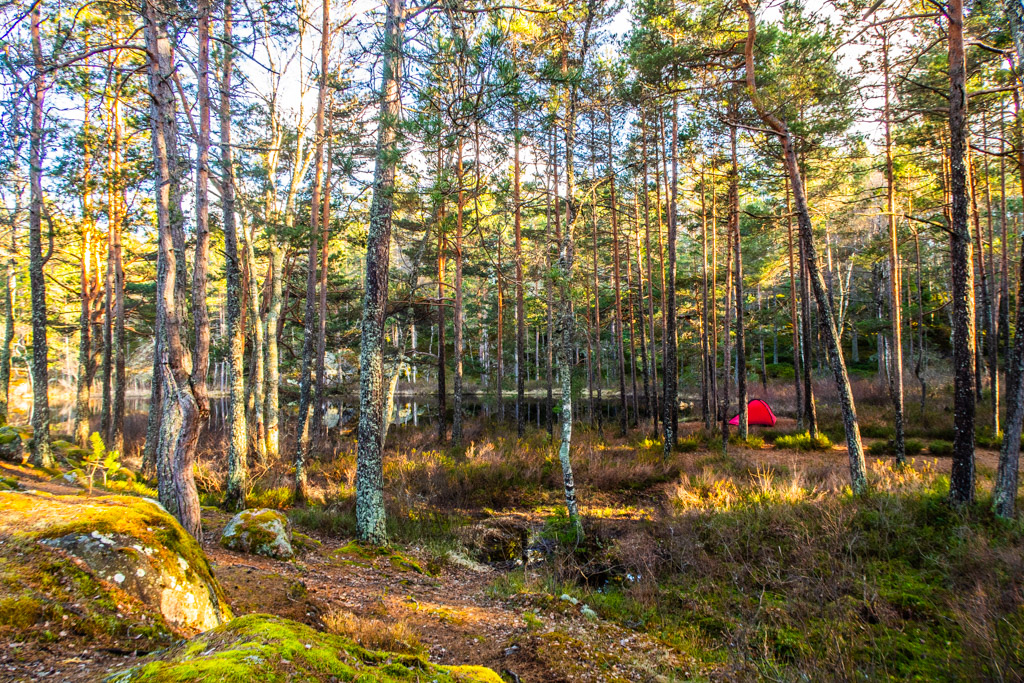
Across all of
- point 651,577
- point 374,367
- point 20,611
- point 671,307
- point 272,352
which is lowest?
point 651,577

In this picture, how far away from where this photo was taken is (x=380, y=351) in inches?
305

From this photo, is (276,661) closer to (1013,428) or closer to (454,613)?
(454,613)

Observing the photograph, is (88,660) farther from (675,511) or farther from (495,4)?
(675,511)

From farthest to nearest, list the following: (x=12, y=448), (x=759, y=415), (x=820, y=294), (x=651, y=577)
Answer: (x=759, y=415) → (x=12, y=448) → (x=820, y=294) → (x=651, y=577)

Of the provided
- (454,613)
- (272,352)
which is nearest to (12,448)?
(272,352)

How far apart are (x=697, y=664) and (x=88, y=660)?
4.73 meters

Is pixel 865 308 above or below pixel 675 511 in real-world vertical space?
above

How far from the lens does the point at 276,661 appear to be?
68.8 inches

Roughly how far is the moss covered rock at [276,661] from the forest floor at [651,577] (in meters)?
0.58

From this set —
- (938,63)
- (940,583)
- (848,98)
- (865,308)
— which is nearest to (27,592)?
(940,583)

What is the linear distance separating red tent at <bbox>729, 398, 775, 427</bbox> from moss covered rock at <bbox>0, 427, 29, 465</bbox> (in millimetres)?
23415

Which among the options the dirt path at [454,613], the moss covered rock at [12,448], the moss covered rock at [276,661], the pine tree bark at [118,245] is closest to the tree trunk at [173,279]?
the dirt path at [454,613]

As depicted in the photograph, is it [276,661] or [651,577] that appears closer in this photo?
[276,661]

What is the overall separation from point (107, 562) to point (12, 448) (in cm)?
1367
